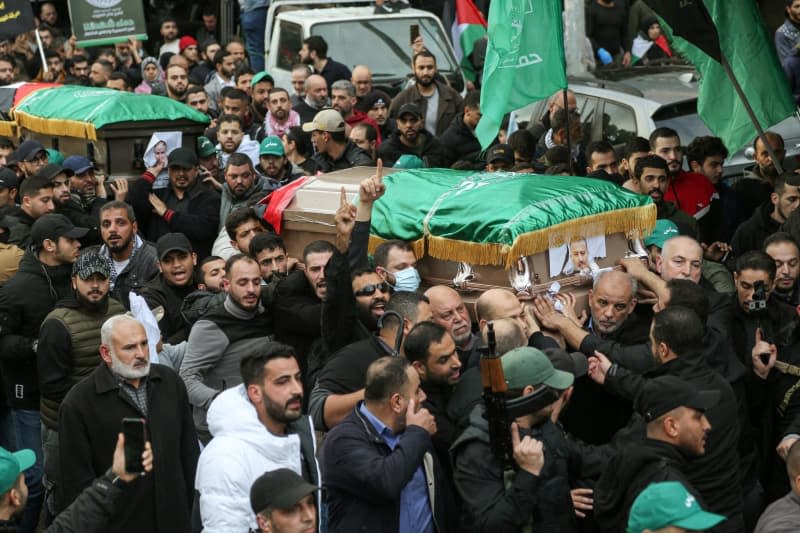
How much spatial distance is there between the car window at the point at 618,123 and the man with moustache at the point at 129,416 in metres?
5.84

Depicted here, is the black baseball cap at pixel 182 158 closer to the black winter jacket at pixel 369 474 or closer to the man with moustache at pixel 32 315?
the man with moustache at pixel 32 315

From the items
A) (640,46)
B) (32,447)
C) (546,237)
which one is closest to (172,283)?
(32,447)

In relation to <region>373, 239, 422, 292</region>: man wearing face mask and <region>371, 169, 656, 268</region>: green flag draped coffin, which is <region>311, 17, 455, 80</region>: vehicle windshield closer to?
<region>371, 169, 656, 268</region>: green flag draped coffin

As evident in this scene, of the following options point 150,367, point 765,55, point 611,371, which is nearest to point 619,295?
point 611,371

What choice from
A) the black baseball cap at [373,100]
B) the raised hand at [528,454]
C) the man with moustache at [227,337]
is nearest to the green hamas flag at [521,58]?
the man with moustache at [227,337]

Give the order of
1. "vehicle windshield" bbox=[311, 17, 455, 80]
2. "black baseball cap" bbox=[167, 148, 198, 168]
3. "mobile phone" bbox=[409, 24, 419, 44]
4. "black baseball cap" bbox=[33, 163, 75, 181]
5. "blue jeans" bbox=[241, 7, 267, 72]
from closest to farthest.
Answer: "black baseball cap" bbox=[33, 163, 75, 181] < "black baseball cap" bbox=[167, 148, 198, 168] < "mobile phone" bbox=[409, 24, 419, 44] < "vehicle windshield" bbox=[311, 17, 455, 80] < "blue jeans" bbox=[241, 7, 267, 72]

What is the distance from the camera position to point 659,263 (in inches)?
319

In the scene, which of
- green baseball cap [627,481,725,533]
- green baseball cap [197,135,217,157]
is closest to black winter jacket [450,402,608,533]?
green baseball cap [627,481,725,533]

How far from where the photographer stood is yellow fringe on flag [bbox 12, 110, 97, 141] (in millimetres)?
11320

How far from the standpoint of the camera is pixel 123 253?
903cm

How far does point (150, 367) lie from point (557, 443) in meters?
2.08

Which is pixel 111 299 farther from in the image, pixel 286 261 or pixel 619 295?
pixel 619 295

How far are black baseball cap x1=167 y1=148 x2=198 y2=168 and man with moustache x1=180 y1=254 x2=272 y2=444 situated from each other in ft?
9.64

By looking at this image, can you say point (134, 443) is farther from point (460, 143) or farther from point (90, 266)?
point (460, 143)
